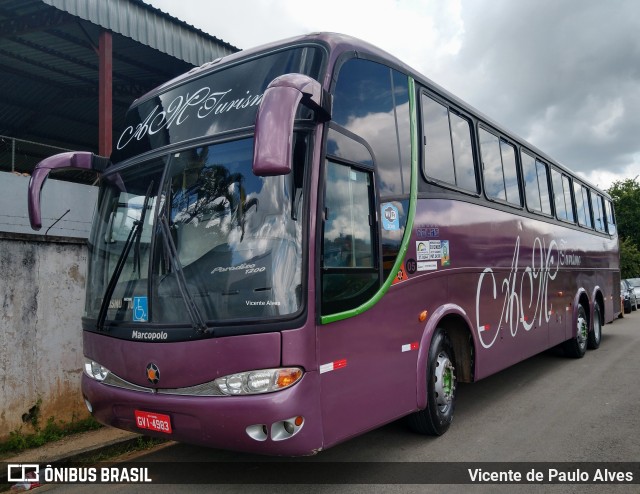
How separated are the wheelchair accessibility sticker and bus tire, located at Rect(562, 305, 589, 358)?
838 cm

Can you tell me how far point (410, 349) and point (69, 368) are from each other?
12.4ft

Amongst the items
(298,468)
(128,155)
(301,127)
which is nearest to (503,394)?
(298,468)

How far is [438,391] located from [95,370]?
10.0 ft

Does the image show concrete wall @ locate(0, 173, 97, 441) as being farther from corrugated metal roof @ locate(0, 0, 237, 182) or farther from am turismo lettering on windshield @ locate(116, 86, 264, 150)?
corrugated metal roof @ locate(0, 0, 237, 182)

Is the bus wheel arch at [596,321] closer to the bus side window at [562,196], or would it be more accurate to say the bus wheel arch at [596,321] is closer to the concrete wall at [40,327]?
the bus side window at [562,196]

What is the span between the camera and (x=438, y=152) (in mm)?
5637

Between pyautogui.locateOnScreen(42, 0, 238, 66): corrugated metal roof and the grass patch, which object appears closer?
the grass patch

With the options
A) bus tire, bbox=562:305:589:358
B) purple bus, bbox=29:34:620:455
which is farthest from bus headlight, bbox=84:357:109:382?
bus tire, bbox=562:305:589:358

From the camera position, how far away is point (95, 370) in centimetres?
442

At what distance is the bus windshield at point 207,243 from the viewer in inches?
142

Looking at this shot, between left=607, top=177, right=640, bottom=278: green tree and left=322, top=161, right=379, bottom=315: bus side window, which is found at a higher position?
left=607, top=177, right=640, bottom=278: green tree

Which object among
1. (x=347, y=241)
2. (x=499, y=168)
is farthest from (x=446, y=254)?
(x=499, y=168)

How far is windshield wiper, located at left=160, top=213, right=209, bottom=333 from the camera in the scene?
11.9ft

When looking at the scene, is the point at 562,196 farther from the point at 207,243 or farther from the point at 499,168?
the point at 207,243
